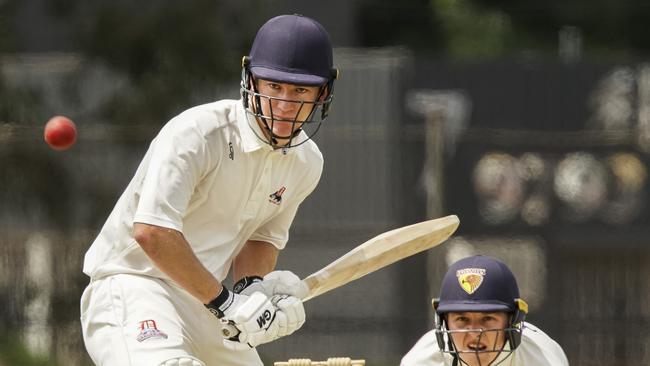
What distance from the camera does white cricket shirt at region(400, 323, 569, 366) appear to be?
5504mm

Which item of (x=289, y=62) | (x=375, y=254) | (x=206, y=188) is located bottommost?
(x=375, y=254)

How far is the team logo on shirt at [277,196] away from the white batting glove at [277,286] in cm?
31

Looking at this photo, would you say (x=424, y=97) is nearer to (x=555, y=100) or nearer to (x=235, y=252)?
(x=555, y=100)

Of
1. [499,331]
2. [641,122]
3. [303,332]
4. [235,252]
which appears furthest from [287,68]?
[641,122]

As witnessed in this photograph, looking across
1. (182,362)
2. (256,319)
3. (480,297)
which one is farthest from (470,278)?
(182,362)

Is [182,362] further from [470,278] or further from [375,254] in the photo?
[470,278]

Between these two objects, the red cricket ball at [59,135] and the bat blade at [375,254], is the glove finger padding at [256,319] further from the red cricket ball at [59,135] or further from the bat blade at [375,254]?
the red cricket ball at [59,135]

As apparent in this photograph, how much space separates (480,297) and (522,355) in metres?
0.25

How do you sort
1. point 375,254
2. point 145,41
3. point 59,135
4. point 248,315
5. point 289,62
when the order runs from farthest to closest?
point 145,41 < point 59,135 < point 375,254 < point 289,62 < point 248,315

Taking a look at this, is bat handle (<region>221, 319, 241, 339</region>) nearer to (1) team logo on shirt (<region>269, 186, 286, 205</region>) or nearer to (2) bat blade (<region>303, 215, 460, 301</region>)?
(2) bat blade (<region>303, 215, 460, 301</region>)

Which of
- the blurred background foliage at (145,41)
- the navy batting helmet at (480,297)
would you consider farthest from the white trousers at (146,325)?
the blurred background foliage at (145,41)

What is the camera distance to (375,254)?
5633mm

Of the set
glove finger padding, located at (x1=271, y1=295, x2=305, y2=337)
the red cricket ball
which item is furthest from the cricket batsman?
the red cricket ball

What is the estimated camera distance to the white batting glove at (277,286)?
204 inches
